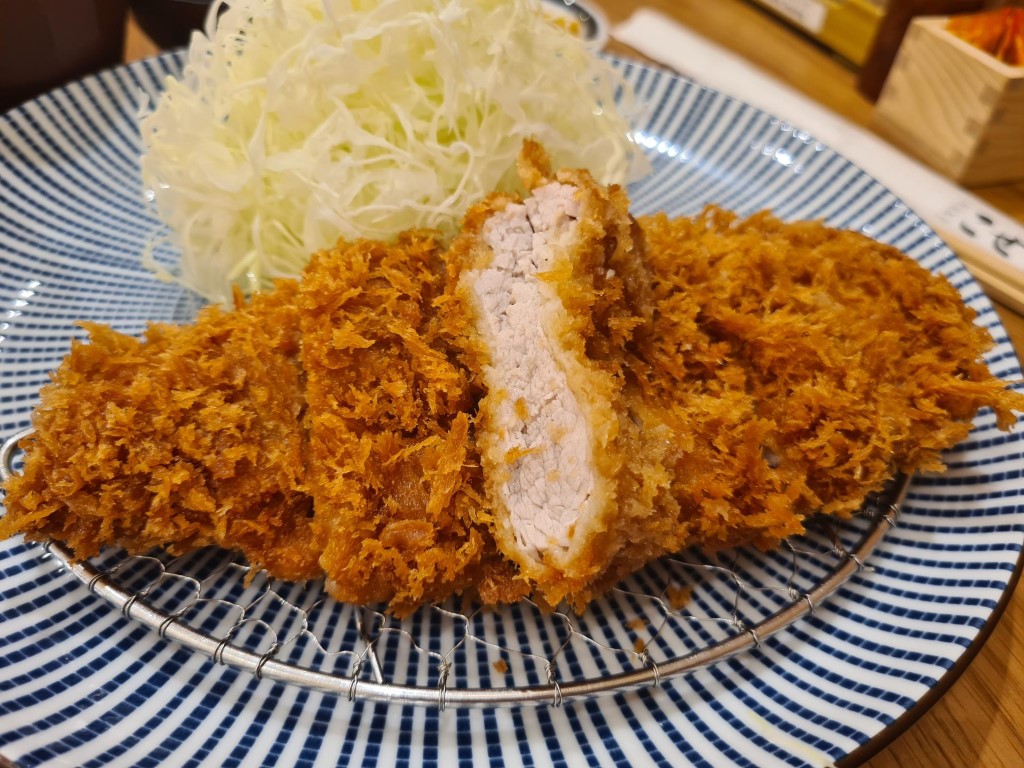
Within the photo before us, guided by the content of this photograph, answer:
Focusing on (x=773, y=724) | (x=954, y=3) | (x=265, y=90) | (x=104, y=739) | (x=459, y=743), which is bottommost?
(x=104, y=739)

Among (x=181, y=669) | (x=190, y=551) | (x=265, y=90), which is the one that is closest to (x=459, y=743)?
(x=181, y=669)

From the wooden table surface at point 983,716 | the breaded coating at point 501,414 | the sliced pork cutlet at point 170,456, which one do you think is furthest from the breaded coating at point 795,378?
the sliced pork cutlet at point 170,456

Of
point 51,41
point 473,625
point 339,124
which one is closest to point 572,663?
point 473,625

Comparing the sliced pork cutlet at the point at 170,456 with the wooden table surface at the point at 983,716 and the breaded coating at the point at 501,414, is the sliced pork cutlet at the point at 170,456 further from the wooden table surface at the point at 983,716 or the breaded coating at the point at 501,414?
the wooden table surface at the point at 983,716

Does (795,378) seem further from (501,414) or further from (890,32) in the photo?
(890,32)

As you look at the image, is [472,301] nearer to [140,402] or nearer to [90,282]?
[140,402]

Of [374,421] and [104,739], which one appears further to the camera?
[374,421]
